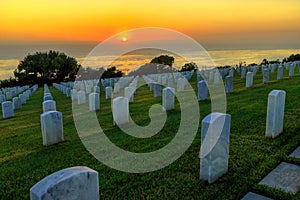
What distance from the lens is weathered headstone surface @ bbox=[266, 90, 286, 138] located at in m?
5.75

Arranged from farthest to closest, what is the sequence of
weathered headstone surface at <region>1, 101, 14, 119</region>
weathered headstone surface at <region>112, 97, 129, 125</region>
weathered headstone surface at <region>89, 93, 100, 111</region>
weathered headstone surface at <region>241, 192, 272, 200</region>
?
weathered headstone surface at <region>1, 101, 14, 119</region>
weathered headstone surface at <region>89, 93, 100, 111</region>
weathered headstone surface at <region>112, 97, 129, 125</region>
weathered headstone surface at <region>241, 192, 272, 200</region>

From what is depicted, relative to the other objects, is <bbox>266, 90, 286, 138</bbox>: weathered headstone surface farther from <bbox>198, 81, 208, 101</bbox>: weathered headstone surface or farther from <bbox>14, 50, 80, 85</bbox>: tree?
<bbox>14, 50, 80, 85</bbox>: tree

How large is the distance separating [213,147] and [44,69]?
56.5 metres

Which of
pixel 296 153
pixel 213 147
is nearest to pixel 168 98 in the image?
pixel 296 153

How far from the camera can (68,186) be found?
244cm

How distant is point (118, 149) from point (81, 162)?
3.13ft

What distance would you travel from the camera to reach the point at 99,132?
8086mm

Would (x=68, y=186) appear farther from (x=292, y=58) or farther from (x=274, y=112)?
(x=292, y=58)

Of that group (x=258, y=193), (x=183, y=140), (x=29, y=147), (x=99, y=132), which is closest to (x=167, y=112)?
(x=99, y=132)

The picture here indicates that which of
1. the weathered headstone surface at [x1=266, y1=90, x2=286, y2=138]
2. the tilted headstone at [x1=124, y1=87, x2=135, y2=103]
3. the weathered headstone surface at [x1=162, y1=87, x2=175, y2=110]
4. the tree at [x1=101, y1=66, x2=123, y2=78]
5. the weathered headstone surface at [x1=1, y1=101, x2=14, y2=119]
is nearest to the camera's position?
the weathered headstone surface at [x1=266, y1=90, x2=286, y2=138]

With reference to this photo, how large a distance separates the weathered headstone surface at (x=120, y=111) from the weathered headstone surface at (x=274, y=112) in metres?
4.56

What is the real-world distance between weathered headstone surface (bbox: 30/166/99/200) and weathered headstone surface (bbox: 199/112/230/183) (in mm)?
2107

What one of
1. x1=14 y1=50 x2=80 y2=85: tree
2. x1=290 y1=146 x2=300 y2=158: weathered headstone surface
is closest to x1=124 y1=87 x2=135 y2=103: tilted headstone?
x1=290 y1=146 x2=300 y2=158: weathered headstone surface

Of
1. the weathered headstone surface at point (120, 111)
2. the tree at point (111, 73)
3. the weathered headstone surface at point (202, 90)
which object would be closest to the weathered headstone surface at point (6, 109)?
the weathered headstone surface at point (120, 111)
